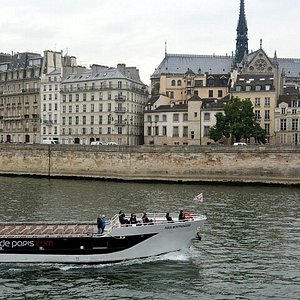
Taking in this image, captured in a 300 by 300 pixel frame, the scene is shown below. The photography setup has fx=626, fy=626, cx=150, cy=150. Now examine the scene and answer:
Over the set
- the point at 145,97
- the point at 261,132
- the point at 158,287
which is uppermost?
the point at 145,97

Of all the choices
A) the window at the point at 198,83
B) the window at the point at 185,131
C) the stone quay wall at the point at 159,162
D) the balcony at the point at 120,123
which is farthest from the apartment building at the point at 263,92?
the stone quay wall at the point at 159,162

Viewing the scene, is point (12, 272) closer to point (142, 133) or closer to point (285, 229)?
point (285, 229)

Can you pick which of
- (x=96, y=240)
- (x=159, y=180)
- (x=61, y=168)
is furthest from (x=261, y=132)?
(x=96, y=240)

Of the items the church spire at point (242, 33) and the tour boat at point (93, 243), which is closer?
the tour boat at point (93, 243)

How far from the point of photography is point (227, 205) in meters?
48.8

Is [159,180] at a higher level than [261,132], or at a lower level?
lower

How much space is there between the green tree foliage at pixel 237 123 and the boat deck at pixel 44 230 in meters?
58.3

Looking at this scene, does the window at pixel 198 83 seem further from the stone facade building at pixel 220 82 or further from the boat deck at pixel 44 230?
the boat deck at pixel 44 230

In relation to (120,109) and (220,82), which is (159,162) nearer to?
(120,109)

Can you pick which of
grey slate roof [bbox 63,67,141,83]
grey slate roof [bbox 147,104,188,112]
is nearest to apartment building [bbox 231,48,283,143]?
grey slate roof [bbox 147,104,188,112]

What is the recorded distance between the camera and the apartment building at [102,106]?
102062 millimetres

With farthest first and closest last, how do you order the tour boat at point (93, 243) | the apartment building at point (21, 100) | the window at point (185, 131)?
the apartment building at point (21, 100) → the window at point (185, 131) → the tour boat at point (93, 243)

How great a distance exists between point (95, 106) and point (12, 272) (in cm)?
7754

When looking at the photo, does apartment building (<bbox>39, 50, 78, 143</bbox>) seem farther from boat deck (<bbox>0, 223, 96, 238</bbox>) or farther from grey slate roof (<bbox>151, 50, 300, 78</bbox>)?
boat deck (<bbox>0, 223, 96, 238</bbox>)
